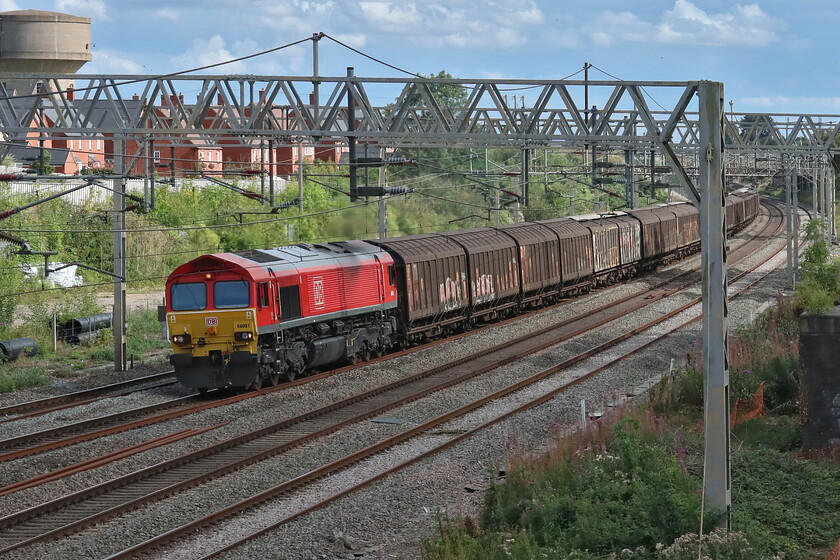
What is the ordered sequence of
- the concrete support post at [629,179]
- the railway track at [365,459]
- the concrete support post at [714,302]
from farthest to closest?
the concrete support post at [629,179] → the railway track at [365,459] → the concrete support post at [714,302]

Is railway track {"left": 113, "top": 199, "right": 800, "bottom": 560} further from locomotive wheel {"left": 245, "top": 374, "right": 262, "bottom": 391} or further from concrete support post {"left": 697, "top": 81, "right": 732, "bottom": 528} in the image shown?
concrete support post {"left": 697, "top": 81, "right": 732, "bottom": 528}

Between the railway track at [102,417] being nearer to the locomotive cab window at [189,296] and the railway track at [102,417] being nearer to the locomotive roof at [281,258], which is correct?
the locomotive cab window at [189,296]

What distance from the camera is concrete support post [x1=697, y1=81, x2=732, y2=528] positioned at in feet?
31.9

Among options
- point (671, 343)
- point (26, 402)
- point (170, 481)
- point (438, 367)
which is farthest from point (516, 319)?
point (170, 481)

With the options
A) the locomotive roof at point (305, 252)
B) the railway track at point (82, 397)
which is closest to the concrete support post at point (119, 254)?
the railway track at point (82, 397)

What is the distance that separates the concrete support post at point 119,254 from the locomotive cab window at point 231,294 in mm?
3630

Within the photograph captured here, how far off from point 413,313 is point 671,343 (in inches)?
271

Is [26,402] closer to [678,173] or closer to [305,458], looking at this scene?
[305,458]

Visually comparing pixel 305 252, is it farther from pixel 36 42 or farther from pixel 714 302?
pixel 36 42

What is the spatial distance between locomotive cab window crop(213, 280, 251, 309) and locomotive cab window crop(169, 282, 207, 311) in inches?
11.4

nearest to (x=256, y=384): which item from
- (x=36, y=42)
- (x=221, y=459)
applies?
(x=221, y=459)

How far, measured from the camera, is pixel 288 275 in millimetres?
22031

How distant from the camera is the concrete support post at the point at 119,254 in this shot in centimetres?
2334

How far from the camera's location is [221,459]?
15.8 metres
